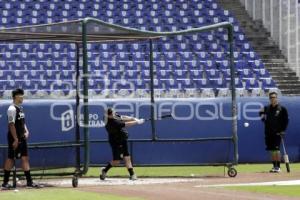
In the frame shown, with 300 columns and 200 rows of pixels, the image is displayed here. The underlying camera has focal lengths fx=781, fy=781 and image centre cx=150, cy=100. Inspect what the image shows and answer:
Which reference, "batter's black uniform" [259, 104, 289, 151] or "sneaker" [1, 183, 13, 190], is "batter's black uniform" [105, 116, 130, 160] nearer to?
"sneaker" [1, 183, 13, 190]

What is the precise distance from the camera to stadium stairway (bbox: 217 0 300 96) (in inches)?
1042

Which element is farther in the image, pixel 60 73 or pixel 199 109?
pixel 199 109

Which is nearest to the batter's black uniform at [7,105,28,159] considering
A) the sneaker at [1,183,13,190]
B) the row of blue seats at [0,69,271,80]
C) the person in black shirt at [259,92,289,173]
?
the sneaker at [1,183,13,190]

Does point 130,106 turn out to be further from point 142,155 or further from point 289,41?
point 289,41

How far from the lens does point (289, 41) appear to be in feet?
93.6

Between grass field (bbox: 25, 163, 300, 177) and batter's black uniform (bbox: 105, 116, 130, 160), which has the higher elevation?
batter's black uniform (bbox: 105, 116, 130, 160)

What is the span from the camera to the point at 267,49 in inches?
1147

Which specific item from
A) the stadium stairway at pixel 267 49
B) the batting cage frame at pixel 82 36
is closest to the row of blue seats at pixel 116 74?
the batting cage frame at pixel 82 36

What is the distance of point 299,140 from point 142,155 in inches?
187

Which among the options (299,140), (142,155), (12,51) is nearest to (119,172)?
(142,155)

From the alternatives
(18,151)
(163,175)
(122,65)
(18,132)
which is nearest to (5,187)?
(18,151)

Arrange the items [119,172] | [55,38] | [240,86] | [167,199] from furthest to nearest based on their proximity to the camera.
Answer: [240,86] → [119,172] → [55,38] → [167,199]

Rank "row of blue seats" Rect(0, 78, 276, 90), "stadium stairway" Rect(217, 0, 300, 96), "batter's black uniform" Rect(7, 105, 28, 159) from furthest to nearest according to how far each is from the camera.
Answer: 1. "stadium stairway" Rect(217, 0, 300, 96)
2. "row of blue seats" Rect(0, 78, 276, 90)
3. "batter's black uniform" Rect(7, 105, 28, 159)

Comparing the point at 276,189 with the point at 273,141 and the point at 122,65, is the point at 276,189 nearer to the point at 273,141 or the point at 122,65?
the point at 273,141
